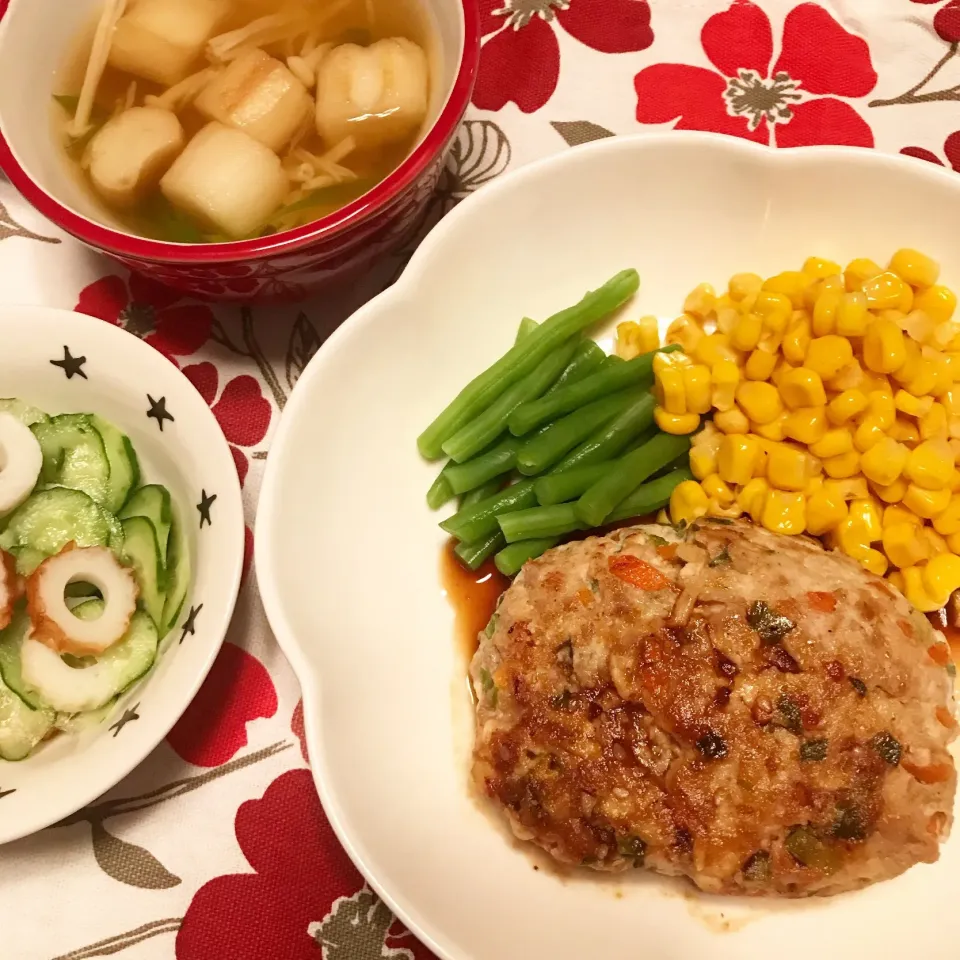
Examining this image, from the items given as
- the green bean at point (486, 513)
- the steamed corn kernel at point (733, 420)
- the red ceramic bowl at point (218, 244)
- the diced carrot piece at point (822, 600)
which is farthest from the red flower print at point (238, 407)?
the diced carrot piece at point (822, 600)

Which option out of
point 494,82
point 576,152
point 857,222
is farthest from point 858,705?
point 494,82

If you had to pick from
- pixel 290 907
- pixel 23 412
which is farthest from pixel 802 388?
pixel 23 412

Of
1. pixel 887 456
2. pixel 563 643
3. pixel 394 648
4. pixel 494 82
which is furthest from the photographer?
pixel 494 82

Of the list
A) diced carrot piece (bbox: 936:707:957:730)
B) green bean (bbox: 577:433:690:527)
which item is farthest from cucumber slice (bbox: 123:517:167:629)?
diced carrot piece (bbox: 936:707:957:730)

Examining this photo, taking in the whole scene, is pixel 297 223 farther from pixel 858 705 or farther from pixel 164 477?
pixel 858 705

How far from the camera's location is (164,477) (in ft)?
6.79

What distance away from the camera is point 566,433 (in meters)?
2.04

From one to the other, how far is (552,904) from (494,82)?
213 centimetres

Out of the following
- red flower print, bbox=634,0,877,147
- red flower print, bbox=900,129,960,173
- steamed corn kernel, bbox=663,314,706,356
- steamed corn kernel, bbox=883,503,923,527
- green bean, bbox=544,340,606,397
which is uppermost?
red flower print, bbox=634,0,877,147

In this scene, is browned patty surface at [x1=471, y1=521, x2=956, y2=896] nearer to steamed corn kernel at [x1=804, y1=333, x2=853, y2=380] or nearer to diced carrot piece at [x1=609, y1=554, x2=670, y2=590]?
diced carrot piece at [x1=609, y1=554, x2=670, y2=590]

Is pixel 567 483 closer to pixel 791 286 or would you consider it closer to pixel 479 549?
pixel 479 549

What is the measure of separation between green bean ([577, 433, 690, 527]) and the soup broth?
90cm

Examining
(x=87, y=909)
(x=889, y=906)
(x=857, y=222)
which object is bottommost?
(x=889, y=906)

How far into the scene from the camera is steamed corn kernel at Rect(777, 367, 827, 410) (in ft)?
6.22
